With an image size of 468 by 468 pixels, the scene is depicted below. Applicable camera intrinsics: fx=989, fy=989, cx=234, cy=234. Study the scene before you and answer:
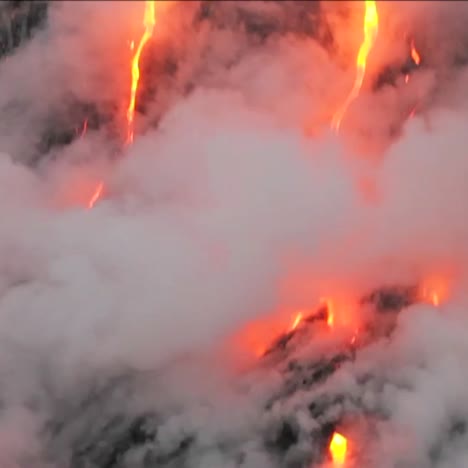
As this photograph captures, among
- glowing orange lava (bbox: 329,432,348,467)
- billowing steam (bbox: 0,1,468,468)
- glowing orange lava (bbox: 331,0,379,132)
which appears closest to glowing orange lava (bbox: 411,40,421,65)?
billowing steam (bbox: 0,1,468,468)

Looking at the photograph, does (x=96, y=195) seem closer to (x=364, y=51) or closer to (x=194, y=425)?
(x=194, y=425)

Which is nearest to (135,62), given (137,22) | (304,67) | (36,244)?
(137,22)

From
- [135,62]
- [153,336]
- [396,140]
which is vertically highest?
[135,62]

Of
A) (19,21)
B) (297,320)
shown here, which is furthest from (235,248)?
(19,21)

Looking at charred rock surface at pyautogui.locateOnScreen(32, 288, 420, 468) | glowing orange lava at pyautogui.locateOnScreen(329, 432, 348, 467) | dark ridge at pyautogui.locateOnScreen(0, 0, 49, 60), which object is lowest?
glowing orange lava at pyautogui.locateOnScreen(329, 432, 348, 467)

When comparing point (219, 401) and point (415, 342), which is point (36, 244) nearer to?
point (219, 401)

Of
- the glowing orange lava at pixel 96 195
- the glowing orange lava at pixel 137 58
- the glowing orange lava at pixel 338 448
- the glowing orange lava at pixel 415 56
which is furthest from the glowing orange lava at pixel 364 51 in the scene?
the glowing orange lava at pixel 338 448

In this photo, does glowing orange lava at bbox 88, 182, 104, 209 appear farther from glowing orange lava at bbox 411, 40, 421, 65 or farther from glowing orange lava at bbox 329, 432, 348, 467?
glowing orange lava at bbox 411, 40, 421, 65
